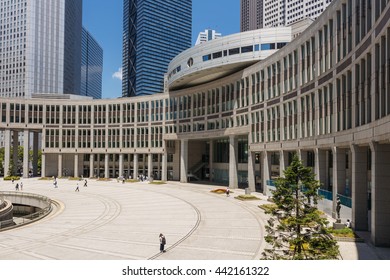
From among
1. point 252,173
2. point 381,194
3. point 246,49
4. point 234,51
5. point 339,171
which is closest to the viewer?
point 381,194

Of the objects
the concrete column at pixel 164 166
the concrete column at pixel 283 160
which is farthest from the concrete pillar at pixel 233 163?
the concrete column at pixel 164 166

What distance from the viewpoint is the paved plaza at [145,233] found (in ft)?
80.7

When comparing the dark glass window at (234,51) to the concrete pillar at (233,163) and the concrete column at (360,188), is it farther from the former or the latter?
the concrete column at (360,188)

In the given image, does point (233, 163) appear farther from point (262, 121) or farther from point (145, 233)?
point (145, 233)

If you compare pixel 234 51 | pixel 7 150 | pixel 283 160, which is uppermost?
pixel 234 51

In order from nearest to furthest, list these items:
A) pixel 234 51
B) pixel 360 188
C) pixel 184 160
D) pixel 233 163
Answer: pixel 360 188
pixel 234 51
pixel 233 163
pixel 184 160

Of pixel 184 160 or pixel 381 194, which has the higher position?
pixel 184 160

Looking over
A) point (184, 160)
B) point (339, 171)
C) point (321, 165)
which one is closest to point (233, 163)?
point (184, 160)

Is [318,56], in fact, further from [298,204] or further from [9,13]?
[9,13]

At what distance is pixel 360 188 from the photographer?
30.8 metres

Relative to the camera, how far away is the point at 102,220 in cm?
3700

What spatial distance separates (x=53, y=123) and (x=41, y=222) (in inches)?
2644

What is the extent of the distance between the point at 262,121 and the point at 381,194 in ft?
113
